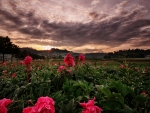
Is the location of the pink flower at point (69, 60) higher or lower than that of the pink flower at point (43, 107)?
higher

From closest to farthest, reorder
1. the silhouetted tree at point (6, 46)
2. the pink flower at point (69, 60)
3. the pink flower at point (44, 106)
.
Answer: the pink flower at point (44, 106), the pink flower at point (69, 60), the silhouetted tree at point (6, 46)

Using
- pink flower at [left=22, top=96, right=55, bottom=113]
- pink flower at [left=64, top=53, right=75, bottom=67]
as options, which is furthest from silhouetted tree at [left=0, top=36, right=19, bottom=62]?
pink flower at [left=22, top=96, right=55, bottom=113]

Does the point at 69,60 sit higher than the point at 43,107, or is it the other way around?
the point at 69,60

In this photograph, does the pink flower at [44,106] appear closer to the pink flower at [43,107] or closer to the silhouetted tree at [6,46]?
the pink flower at [43,107]

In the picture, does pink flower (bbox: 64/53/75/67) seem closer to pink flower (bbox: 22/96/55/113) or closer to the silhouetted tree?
pink flower (bbox: 22/96/55/113)

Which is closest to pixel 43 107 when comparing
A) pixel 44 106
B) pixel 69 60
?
pixel 44 106

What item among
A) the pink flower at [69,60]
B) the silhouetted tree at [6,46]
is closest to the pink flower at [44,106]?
the pink flower at [69,60]

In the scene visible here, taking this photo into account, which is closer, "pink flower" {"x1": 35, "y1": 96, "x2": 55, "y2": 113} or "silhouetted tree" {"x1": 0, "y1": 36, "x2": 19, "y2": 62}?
"pink flower" {"x1": 35, "y1": 96, "x2": 55, "y2": 113}

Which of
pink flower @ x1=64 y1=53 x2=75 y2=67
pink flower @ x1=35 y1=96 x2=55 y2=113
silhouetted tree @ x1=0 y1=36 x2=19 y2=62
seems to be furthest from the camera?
silhouetted tree @ x1=0 y1=36 x2=19 y2=62

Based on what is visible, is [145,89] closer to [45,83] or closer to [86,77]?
[86,77]

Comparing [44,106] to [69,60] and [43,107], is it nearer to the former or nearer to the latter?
[43,107]

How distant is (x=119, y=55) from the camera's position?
3373mm

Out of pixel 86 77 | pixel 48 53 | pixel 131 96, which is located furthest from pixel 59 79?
pixel 48 53

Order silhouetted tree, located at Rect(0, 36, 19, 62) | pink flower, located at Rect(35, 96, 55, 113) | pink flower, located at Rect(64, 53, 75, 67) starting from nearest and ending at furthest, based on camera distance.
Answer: pink flower, located at Rect(35, 96, 55, 113) → pink flower, located at Rect(64, 53, 75, 67) → silhouetted tree, located at Rect(0, 36, 19, 62)
